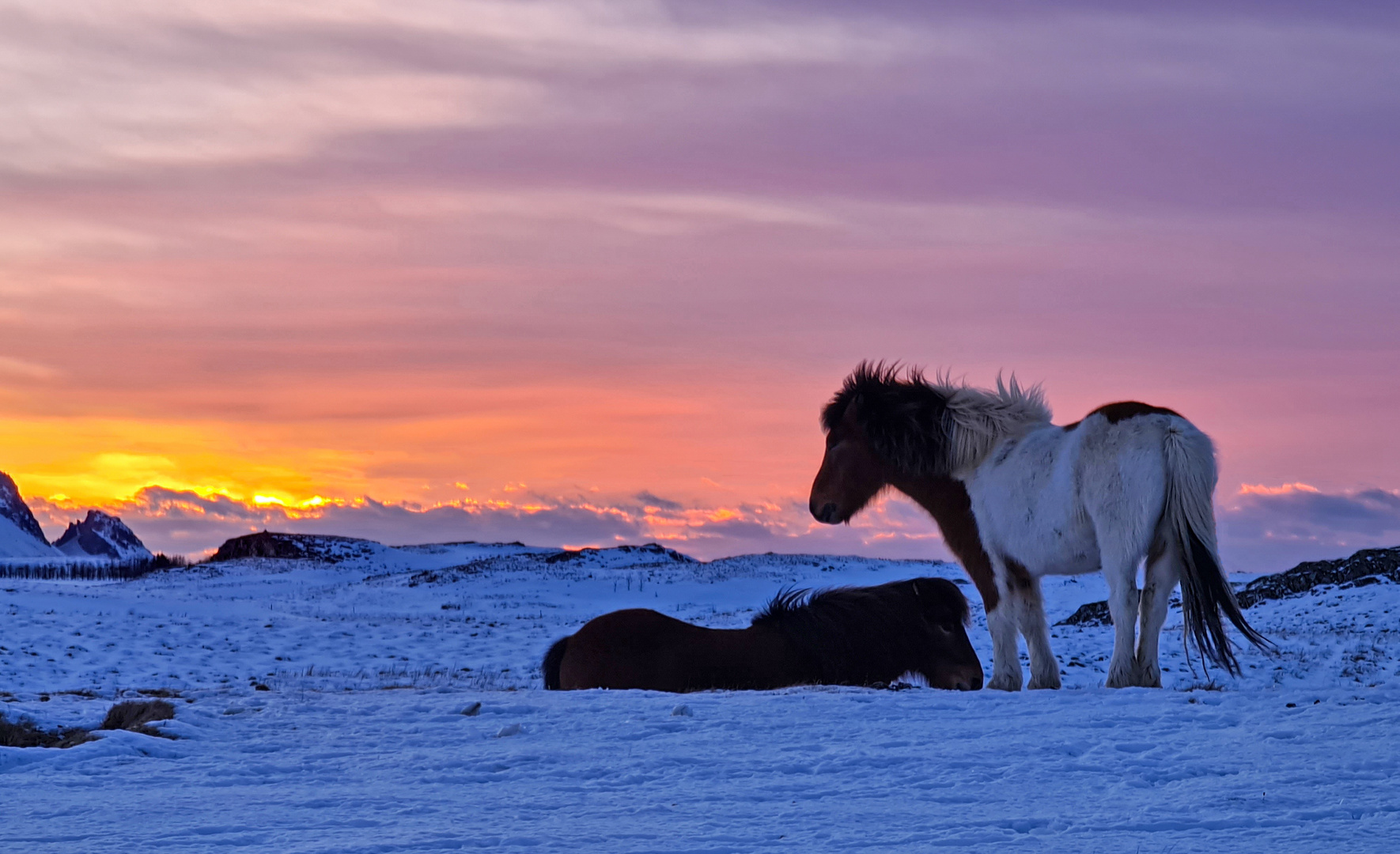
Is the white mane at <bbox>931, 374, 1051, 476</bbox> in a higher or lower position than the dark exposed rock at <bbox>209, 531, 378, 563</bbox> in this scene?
higher

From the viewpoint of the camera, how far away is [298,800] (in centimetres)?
460

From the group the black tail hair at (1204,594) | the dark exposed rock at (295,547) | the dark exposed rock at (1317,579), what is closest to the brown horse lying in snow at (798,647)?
the black tail hair at (1204,594)

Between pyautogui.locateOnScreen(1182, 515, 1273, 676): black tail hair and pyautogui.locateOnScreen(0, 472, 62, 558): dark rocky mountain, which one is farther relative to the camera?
pyautogui.locateOnScreen(0, 472, 62, 558): dark rocky mountain

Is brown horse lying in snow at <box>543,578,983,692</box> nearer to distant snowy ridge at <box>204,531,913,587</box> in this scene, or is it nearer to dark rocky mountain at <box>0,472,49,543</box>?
distant snowy ridge at <box>204,531,913,587</box>

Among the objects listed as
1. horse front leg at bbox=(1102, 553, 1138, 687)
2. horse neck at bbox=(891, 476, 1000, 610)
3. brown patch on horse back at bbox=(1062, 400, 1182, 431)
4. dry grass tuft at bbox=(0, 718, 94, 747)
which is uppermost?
brown patch on horse back at bbox=(1062, 400, 1182, 431)

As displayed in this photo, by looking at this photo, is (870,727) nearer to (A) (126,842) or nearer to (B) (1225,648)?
(B) (1225,648)

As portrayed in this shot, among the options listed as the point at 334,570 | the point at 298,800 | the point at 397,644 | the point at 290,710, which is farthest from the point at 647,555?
the point at 298,800

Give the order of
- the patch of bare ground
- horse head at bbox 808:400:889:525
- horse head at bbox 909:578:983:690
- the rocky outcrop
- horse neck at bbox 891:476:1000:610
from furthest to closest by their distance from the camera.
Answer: the rocky outcrop → horse head at bbox 909:578:983:690 → horse head at bbox 808:400:889:525 → horse neck at bbox 891:476:1000:610 → the patch of bare ground

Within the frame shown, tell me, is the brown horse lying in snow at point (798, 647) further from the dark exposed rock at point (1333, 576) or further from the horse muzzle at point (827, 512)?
the dark exposed rock at point (1333, 576)

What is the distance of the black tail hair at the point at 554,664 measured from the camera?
952 cm

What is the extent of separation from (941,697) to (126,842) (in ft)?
14.8

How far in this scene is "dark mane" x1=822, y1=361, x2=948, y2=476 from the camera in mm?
8281

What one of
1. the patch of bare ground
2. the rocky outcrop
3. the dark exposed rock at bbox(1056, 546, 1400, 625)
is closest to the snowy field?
the patch of bare ground

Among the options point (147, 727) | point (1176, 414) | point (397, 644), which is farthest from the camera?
point (397, 644)
